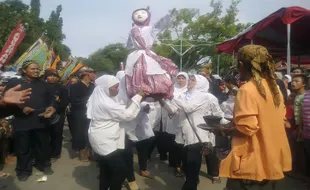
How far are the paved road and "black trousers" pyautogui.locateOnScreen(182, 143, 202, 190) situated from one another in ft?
2.69

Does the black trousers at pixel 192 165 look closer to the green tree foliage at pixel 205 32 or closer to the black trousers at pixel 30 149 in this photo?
the black trousers at pixel 30 149

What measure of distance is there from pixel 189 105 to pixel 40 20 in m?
37.5

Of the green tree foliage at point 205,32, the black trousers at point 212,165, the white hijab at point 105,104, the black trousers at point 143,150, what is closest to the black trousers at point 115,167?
the white hijab at point 105,104

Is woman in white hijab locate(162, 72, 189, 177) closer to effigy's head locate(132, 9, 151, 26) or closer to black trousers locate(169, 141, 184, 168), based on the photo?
black trousers locate(169, 141, 184, 168)

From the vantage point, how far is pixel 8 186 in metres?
5.20

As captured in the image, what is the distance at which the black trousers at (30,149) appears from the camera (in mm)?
5414

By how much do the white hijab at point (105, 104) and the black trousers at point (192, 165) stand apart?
1182 millimetres

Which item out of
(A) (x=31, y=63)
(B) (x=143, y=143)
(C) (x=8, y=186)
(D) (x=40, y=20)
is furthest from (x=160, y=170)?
(D) (x=40, y=20)

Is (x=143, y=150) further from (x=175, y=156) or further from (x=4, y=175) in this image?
(x=4, y=175)

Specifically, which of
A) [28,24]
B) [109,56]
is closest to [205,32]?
[28,24]

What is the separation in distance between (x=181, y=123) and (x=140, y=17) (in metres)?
1.60

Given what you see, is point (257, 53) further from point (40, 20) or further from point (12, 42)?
point (40, 20)

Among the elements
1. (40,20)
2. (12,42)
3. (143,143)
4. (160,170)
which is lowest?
(160,170)

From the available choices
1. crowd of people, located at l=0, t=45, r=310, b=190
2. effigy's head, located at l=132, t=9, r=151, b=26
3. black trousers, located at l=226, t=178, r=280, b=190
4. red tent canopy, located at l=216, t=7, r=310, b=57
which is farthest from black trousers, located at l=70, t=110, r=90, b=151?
black trousers, located at l=226, t=178, r=280, b=190
